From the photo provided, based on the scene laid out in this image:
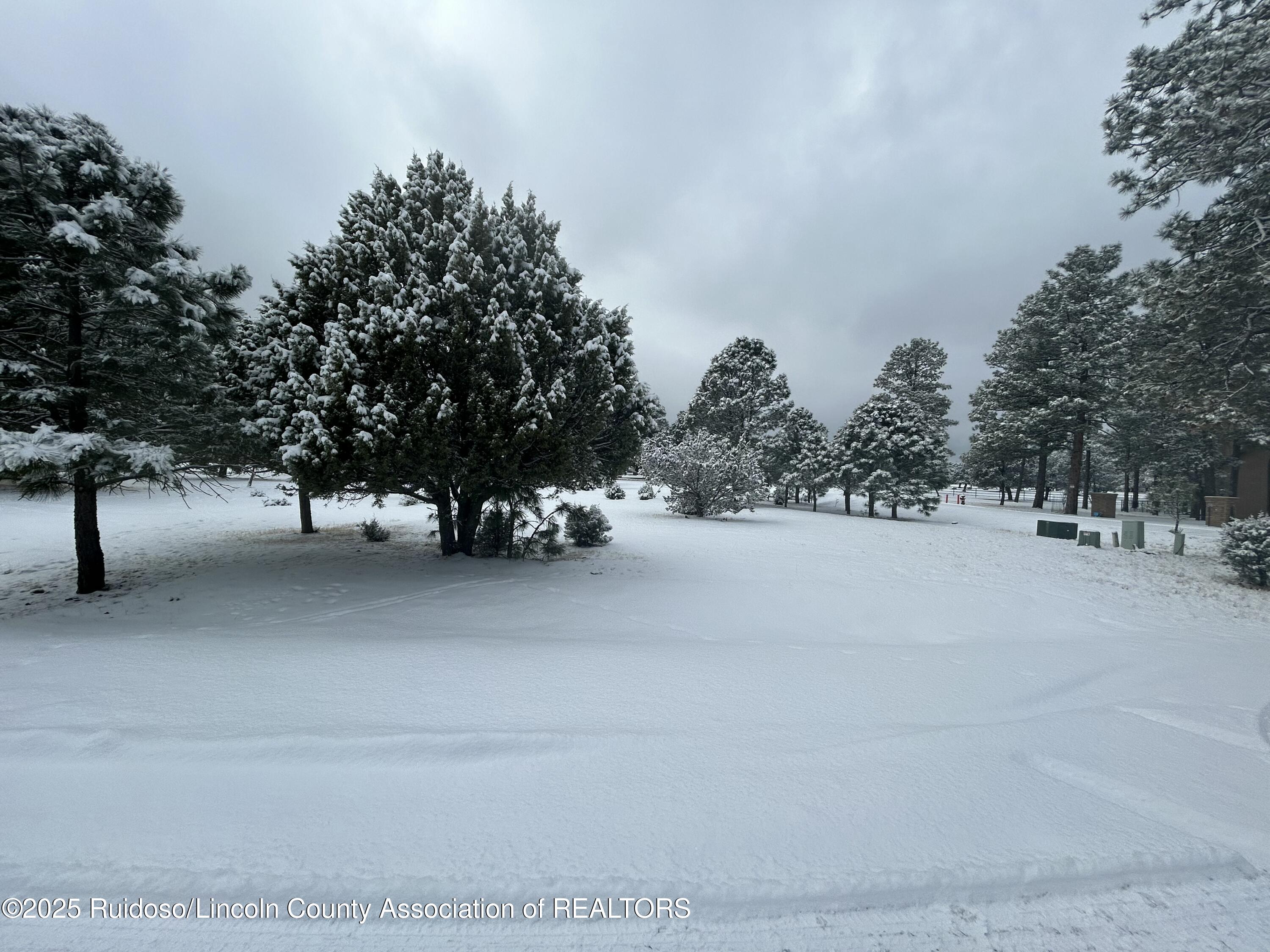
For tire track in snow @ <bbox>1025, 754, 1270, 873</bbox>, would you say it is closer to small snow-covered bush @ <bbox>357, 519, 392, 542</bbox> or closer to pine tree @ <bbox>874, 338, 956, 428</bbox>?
small snow-covered bush @ <bbox>357, 519, 392, 542</bbox>

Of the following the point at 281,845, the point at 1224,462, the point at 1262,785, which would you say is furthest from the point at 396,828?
the point at 1224,462

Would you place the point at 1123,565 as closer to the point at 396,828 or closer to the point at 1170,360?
the point at 1170,360

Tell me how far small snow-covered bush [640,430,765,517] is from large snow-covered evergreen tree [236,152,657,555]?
11.3m

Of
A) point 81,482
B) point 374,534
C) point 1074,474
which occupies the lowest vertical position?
point 374,534

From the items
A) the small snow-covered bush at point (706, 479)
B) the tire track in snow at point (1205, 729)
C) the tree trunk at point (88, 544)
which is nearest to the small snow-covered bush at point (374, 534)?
the tree trunk at point (88, 544)

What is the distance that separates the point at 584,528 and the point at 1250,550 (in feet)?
46.4

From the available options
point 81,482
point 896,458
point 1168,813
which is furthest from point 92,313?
point 896,458

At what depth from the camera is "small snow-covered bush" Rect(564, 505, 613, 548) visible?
1266cm

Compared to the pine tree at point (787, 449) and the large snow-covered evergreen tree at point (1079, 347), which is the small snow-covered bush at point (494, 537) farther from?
the large snow-covered evergreen tree at point (1079, 347)

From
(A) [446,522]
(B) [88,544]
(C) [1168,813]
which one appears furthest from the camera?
(A) [446,522]

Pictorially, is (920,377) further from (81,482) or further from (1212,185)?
(81,482)

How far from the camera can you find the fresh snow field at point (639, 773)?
1.97 meters

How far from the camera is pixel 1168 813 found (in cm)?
263

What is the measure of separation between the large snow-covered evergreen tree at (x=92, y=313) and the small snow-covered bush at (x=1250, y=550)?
61.8 ft
